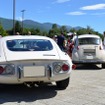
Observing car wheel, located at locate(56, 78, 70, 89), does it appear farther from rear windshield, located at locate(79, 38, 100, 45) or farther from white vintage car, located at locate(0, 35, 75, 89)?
rear windshield, located at locate(79, 38, 100, 45)

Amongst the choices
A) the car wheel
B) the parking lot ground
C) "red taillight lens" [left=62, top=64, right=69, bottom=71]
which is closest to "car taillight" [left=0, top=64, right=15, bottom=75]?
the parking lot ground

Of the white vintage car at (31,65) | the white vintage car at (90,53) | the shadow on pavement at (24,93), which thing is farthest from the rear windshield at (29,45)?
the white vintage car at (90,53)

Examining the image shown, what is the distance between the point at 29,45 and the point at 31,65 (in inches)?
44.0

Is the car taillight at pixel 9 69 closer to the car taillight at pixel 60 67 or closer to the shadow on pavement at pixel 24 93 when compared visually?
the shadow on pavement at pixel 24 93

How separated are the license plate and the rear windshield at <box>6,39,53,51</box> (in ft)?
2.97

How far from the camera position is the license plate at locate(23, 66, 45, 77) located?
720 centimetres

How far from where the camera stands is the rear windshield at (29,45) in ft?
26.6

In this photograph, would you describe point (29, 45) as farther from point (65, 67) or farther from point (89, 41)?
Answer: point (89, 41)

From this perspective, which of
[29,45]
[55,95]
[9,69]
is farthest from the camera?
[29,45]

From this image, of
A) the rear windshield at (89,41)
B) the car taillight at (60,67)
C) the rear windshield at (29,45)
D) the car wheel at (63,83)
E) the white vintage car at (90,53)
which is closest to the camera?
the car taillight at (60,67)

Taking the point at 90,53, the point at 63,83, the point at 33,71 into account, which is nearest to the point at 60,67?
the point at 33,71

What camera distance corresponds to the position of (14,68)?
7.19 metres

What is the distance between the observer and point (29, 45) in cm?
828

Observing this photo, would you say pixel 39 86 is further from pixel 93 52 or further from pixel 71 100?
pixel 93 52
